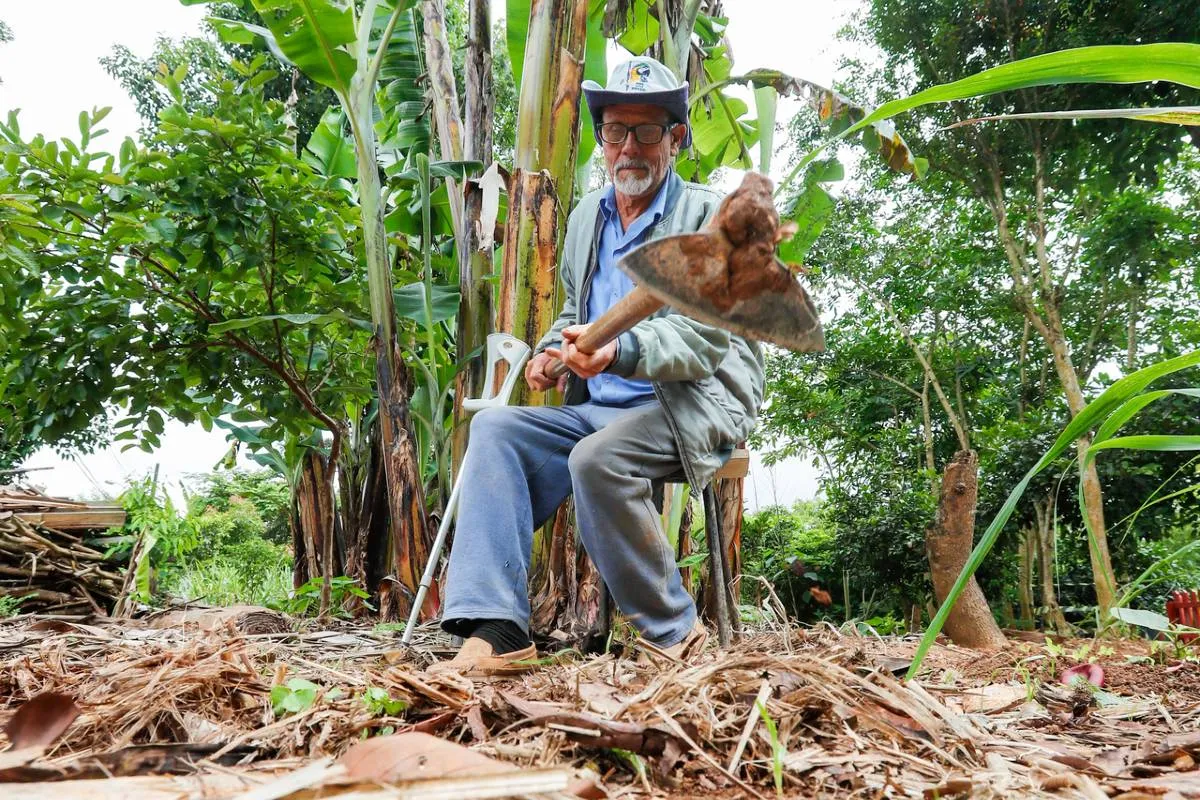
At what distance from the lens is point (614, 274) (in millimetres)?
2248

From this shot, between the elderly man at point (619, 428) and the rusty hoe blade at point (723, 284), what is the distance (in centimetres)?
45

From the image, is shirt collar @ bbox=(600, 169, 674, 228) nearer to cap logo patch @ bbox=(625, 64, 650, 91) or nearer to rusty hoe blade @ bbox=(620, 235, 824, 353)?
cap logo patch @ bbox=(625, 64, 650, 91)

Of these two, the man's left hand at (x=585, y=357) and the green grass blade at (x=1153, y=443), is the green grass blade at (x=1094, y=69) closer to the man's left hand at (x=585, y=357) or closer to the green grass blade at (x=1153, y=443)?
the green grass blade at (x=1153, y=443)

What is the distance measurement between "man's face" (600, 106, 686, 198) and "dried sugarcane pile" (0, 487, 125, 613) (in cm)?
291

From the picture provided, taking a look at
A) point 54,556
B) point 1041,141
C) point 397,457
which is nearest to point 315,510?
point 54,556

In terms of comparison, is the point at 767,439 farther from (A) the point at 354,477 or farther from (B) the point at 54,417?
(B) the point at 54,417

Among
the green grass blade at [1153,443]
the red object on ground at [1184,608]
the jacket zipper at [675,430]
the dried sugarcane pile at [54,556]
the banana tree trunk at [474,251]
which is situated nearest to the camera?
the green grass blade at [1153,443]

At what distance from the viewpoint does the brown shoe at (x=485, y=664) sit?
1.51 m

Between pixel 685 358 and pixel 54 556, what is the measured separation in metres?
3.29

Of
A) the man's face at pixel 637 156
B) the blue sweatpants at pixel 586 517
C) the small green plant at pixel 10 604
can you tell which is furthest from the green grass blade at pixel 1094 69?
the small green plant at pixel 10 604

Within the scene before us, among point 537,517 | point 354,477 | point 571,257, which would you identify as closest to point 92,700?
point 537,517

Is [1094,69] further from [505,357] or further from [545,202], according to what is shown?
[545,202]

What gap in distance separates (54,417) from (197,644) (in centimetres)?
225

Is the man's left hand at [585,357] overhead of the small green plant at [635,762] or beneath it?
overhead
